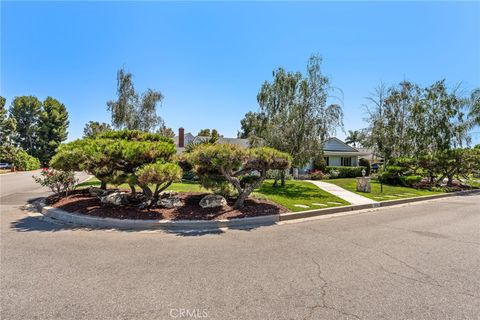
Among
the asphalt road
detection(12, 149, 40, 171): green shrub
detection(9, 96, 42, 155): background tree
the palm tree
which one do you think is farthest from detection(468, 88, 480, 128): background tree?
detection(9, 96, 42, 155): background tree

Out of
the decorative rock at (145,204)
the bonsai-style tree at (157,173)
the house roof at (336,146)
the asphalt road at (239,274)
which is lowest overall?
the asphalt road at (239,274)

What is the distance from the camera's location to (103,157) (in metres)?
7.34

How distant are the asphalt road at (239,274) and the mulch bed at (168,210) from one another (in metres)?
1.02

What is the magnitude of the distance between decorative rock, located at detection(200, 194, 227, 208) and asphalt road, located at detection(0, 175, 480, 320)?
1893 millimetres

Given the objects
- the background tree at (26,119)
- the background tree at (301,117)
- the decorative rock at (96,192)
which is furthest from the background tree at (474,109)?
the background tree at (26,119)

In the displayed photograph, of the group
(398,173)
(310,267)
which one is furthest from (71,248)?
(398,173)

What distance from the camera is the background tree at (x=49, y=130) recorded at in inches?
1818

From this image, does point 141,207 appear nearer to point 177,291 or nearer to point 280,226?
point 280,226

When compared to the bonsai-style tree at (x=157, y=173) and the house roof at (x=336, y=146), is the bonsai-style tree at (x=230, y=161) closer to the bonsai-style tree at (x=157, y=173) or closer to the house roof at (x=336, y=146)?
the bonsai-style tree at (x=157, y=173)

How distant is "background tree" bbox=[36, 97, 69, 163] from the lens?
46.2 meters

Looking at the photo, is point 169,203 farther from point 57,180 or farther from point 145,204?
point 57,180

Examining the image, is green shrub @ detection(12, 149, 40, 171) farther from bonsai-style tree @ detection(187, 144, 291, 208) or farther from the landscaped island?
bonsai-style tree @ detection(187, 144, 291, 208)

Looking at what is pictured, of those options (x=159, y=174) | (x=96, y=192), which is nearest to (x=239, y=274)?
(x=159, y=174)

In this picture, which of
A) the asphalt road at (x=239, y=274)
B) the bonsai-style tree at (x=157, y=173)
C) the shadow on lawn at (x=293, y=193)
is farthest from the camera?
the shadow on lawn at (x=293, y=193)
